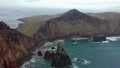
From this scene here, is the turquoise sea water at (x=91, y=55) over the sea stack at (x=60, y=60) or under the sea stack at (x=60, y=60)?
under

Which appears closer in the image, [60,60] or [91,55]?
[60,60]

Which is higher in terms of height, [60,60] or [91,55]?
[60,60]

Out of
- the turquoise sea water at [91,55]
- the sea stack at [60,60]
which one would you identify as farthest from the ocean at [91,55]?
the sea stack at [60,60]

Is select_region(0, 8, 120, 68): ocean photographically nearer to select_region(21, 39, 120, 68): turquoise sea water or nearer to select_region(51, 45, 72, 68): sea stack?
select_region(21, 39, 120, 68): turquoise sea water

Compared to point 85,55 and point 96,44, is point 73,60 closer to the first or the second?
point 85,55

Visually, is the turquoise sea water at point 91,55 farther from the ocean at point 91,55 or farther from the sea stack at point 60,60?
the sea stack at point 60,60

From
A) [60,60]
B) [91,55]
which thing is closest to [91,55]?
[91,55]

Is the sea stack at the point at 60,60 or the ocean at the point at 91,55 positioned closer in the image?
the sea stack at the point at 60,60

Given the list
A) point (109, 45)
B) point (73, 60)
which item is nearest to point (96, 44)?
point (109, 45)

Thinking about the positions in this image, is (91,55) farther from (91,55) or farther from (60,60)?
(60,60)
